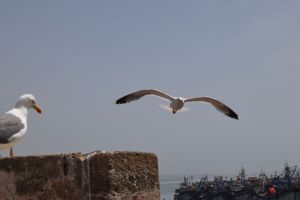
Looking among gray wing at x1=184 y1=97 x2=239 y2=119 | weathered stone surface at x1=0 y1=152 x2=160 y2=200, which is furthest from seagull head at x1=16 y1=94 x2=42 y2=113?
gray wing at x1=184 y1=97 x2=239 y2=119

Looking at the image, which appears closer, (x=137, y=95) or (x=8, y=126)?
(x=8, y=126)

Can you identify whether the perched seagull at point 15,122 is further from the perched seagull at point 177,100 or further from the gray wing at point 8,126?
the perched seagull at point 177,100

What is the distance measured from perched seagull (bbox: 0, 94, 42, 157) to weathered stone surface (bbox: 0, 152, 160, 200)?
0.75 m

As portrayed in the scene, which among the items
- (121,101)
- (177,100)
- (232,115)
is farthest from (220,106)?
(121,101)

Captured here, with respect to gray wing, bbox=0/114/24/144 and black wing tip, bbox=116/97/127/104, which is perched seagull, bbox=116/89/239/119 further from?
gray wing, bbox=0/114/24/144

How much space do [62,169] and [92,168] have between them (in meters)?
0.19

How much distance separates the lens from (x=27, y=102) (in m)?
4.92

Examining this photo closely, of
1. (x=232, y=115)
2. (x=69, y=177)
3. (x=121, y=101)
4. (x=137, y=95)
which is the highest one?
(x=137, y=95)

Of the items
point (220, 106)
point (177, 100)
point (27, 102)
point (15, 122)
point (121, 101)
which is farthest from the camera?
point (177, 100)

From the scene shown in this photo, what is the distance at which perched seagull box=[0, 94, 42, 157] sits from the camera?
4367 millimetres

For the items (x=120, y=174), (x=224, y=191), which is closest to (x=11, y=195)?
(x=120, y=174)

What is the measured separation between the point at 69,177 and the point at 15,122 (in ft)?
4.12

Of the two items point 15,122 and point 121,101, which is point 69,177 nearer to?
point 15,122

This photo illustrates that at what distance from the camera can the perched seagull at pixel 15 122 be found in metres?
4.37
